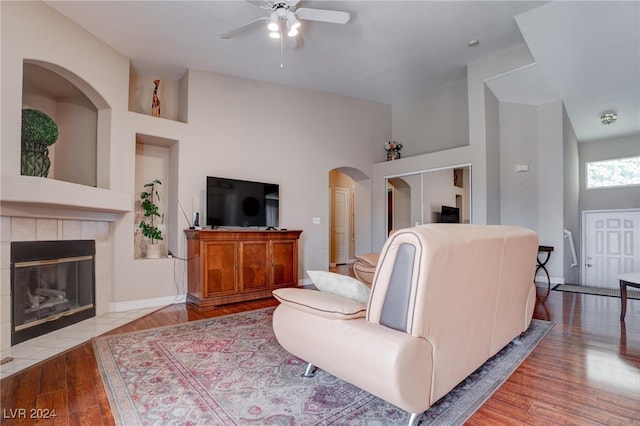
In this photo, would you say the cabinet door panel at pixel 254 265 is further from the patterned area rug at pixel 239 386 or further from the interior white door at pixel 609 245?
the interior white door at pixel 609 245

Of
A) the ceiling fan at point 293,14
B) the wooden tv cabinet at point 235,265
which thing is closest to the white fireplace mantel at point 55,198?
the wooden tv cabinet at point 235,265

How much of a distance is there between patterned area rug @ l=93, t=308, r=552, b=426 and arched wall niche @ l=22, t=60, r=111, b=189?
210cm

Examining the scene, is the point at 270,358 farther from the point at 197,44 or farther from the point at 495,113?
the point at 495,113

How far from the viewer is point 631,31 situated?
3.50 metres

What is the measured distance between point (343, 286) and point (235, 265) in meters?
2.49

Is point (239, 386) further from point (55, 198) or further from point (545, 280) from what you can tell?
point (545, 280)

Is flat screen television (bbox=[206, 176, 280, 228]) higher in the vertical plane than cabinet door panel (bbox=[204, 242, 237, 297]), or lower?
higher

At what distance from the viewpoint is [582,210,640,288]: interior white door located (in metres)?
5.95

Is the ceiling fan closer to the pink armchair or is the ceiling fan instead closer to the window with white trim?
the pink armchair

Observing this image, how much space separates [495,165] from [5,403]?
591 centimetres

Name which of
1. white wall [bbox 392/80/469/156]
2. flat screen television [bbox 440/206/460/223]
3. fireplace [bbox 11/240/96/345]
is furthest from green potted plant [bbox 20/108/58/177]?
white wall [bbox 392/80/469/156]

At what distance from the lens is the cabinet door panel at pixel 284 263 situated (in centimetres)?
436

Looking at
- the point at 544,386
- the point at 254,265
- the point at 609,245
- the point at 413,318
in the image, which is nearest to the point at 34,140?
the point at 254,265

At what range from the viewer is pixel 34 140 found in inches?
108
